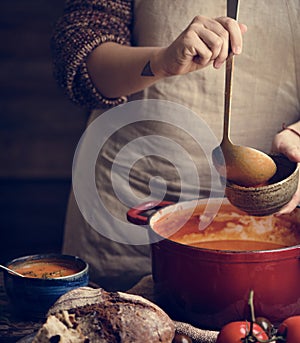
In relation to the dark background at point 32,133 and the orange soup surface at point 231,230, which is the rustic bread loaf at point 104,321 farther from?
the dark background at point 32,133

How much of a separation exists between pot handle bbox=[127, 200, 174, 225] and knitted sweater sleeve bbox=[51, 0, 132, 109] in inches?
14.6

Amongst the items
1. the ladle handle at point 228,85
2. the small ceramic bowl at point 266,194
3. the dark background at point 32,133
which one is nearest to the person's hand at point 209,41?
the ladle handle at point 228,85

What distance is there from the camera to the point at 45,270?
128 centimetres

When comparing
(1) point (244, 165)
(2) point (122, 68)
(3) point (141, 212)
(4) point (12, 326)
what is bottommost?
(4) point (12, 326)

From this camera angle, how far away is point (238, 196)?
126 centimetres

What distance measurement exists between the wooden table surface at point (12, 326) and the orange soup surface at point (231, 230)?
328 millimetres

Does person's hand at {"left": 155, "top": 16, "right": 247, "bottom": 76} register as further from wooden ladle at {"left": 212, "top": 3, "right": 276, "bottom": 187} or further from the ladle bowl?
the ladle bowl

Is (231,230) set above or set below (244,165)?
below

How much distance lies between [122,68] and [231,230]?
0.44m

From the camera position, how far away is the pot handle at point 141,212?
1.33 meters

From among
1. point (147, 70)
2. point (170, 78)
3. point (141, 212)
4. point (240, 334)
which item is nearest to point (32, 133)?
point (170, 78)

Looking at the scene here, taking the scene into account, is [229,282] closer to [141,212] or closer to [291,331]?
[291,331]

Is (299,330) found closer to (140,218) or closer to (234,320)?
(234,320)

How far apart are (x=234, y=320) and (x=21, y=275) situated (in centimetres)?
37
